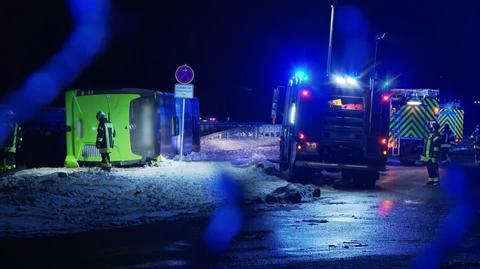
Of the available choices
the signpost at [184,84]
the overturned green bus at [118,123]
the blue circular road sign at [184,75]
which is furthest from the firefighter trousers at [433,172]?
the overturned green bus at [118,123]

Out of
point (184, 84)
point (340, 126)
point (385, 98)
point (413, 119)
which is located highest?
point (184, 84)

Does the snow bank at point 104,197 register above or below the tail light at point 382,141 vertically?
below

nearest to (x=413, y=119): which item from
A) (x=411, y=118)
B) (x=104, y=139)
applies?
(x=411, y=118)

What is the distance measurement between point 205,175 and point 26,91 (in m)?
29.6

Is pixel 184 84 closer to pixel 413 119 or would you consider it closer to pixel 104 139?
pixel 104 139

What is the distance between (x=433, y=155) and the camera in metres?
16.8

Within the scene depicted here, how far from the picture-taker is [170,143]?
800 inches

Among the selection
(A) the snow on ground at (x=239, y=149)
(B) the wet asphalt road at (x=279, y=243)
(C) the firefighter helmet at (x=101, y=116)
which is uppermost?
(C) the firefighter helmet at (x=101, y=116)

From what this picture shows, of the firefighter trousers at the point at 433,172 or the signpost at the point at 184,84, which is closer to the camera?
the firefighter trousers at the point at 433,172

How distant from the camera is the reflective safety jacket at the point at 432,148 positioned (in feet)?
55.2

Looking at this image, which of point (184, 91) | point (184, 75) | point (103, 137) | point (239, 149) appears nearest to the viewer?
point (103, 137)

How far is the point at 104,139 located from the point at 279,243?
833cm

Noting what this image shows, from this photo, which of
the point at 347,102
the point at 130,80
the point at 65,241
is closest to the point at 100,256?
the point at 65,241

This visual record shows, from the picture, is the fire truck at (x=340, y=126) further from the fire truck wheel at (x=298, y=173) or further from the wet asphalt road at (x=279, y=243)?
the wet asphalt road at (x=279, y=243)
